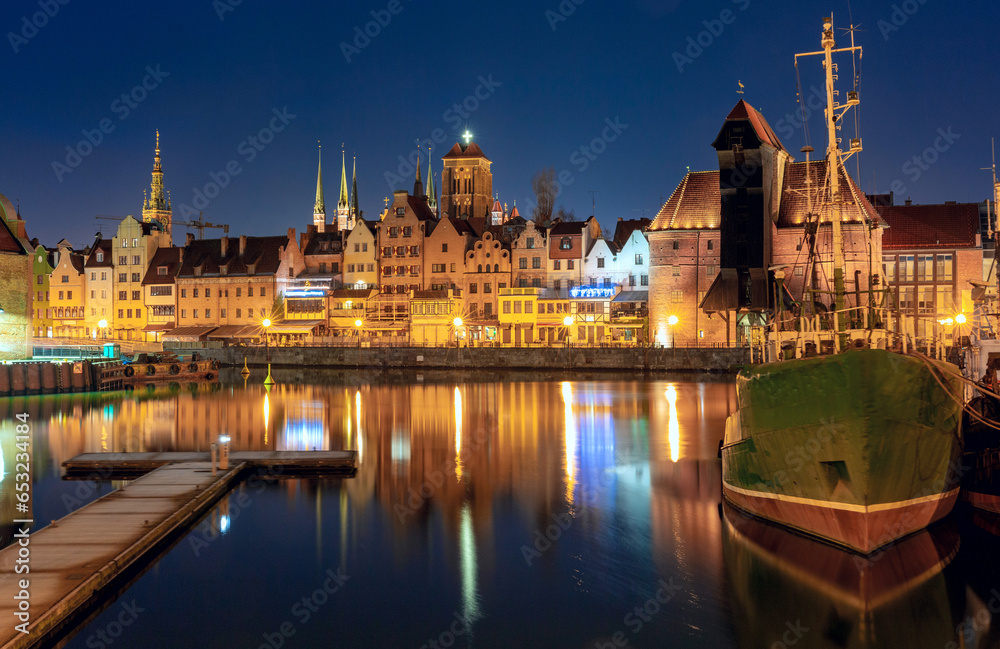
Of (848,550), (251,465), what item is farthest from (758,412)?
(251,465)

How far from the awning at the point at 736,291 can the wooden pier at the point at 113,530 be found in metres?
50.1

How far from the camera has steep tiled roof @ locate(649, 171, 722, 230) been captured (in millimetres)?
77562

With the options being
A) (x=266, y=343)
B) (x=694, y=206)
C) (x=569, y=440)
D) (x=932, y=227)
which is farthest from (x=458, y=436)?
(x=932, y=227)

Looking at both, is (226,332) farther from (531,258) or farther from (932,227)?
(932,227)

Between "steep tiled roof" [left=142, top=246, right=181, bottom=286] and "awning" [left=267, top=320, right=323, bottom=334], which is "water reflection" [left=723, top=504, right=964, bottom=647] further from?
"steep tiled roof" [left=142, top=246, right=181, bottom=286]

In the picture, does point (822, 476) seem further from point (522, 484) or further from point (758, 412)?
point (522, 484)

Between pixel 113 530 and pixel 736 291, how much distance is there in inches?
2445

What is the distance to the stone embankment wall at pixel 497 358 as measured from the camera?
73562mm

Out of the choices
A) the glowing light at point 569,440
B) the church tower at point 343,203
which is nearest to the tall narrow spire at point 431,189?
the church tower at point 343,203

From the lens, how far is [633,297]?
8375cm

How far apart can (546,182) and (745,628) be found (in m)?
109

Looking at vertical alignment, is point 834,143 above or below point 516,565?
above

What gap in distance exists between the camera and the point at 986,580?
58.3 ft

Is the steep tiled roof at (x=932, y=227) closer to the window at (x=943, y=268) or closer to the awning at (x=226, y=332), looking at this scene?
the window at (x=943, y=268)
